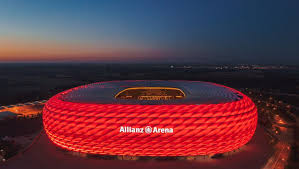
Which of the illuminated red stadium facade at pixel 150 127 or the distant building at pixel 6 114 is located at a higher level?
the illuminated red stadium facade at pixel 150 127

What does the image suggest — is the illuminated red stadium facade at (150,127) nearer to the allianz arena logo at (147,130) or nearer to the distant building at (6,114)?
the allianz arena logo at (147,130)

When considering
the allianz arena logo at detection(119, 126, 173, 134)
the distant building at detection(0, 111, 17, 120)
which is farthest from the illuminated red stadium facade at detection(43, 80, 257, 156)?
the distant building at detection(0, 111, 17, 120)

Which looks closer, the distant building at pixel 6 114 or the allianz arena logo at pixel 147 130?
the allianz arena logo at pixel 147 130

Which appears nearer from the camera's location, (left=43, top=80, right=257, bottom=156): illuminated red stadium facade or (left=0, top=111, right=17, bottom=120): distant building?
(left=43, top=80, right=257, bottom=156): illuminated red stadium facade

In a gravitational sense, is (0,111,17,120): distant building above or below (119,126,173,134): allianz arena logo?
below

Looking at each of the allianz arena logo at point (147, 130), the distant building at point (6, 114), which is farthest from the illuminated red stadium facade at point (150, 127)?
the distant building at point (6, 114)

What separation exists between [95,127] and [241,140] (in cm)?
1827

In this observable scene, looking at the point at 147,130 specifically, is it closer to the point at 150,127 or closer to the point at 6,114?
the point at 150,127

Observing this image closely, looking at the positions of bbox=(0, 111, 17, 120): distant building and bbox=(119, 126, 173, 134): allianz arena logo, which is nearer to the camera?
bbox=(119, 126, 173, 134): allianz arena logo

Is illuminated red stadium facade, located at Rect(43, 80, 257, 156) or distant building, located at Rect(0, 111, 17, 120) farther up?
→ illuminated red stadium facade, located at Rect(43, 80, 257, 156)

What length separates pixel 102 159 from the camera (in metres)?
23.8

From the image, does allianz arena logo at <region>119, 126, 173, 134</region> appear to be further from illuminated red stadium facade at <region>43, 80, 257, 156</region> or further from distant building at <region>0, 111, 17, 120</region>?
distant building at <region>0, 111, 17, 120</region>

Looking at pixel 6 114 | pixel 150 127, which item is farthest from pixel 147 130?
pixel 6 114

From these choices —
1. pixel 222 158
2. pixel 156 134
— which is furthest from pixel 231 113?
pixel 156 134
